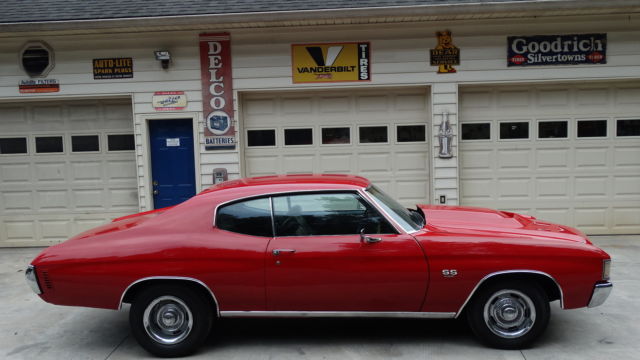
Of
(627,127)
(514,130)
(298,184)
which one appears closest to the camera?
(298,184)

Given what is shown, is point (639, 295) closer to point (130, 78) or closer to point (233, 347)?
point (233, 347)

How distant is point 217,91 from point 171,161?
1480mm

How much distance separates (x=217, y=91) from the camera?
870cm

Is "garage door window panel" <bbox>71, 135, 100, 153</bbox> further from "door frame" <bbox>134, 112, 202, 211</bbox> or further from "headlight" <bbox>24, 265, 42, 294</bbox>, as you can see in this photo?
"headlight" <bbox>24, 265, 42, 294</bbox>

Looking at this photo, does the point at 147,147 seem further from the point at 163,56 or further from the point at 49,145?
the point at 49,145

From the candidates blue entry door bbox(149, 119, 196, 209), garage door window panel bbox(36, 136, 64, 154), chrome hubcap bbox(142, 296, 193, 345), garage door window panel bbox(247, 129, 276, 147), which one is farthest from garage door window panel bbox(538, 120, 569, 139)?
garage door window panel bbox(36, 136, 64, 154)

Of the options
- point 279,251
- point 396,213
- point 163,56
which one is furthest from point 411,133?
point 279,251

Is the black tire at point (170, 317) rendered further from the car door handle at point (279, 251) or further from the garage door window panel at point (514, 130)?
the garage door window panel at point (514, 130)

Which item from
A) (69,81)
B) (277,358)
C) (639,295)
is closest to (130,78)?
(69,81)

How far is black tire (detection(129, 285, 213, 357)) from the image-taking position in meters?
4.38

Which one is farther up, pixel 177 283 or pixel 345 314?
pixel 177 283

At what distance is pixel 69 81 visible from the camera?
8750mm

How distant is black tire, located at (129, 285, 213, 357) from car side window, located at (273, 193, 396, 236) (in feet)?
3.10

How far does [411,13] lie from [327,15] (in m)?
1.28
